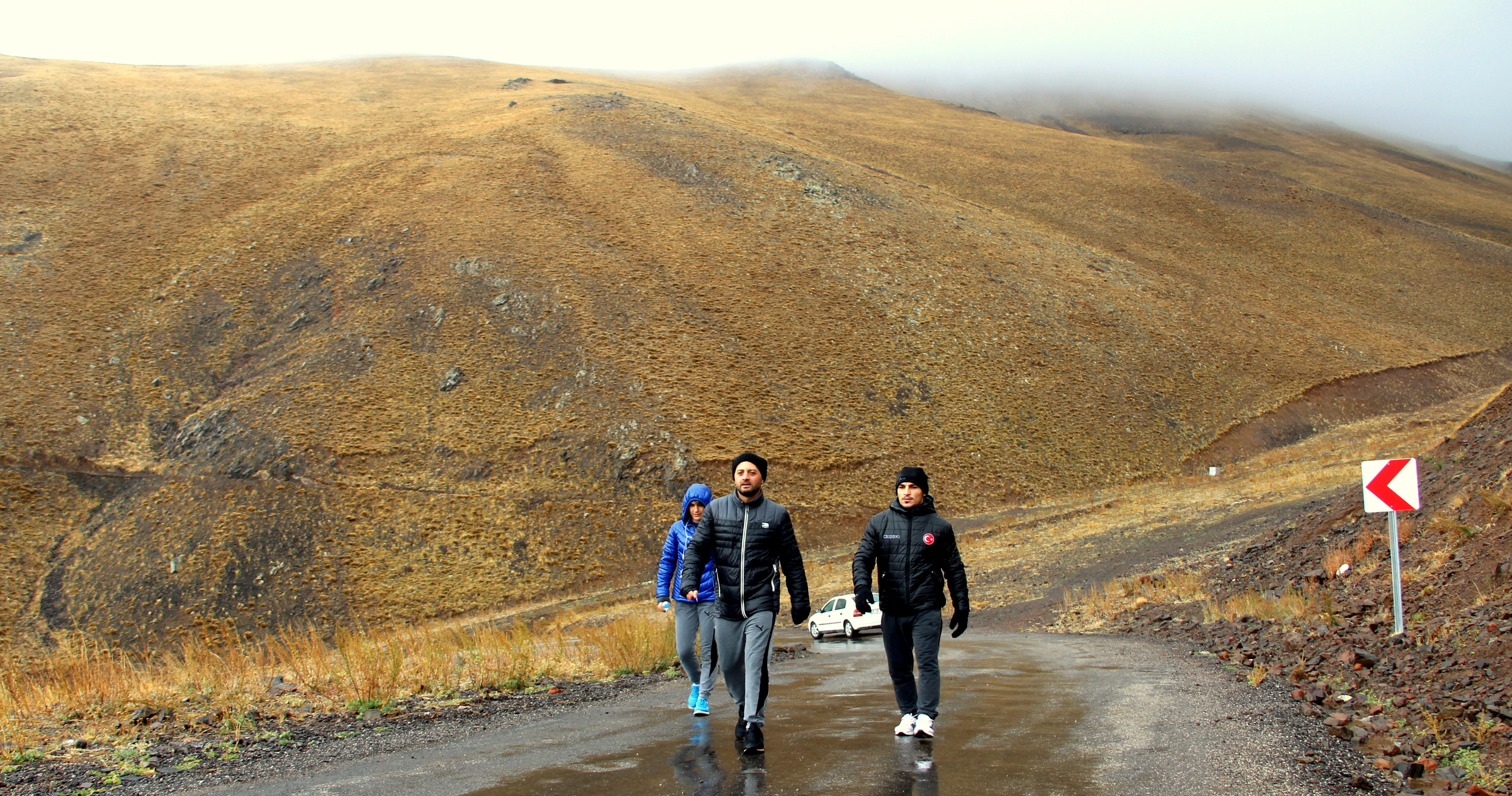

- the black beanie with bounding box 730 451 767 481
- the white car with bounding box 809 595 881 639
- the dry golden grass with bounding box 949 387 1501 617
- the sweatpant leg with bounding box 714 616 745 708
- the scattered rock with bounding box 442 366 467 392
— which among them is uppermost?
the black beanie with bounding box 730 451 767 481

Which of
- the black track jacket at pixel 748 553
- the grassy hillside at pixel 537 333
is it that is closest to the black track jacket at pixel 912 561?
the black track jacket at pixel 748 553

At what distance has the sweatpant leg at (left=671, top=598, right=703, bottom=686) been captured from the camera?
8.64m

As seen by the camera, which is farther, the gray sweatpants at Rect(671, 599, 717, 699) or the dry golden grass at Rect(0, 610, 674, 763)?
the gray sweatpants at Rect(671, 599, 717, 699)

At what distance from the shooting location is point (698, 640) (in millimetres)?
9133

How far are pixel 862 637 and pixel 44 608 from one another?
24.4 m

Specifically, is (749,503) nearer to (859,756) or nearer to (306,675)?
(859,756)

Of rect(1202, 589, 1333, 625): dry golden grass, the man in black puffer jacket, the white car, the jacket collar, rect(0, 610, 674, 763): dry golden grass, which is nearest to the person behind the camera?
the man in black puffer jacket

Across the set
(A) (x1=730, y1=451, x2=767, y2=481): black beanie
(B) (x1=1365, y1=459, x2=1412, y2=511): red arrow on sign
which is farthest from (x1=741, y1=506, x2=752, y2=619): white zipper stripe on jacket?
(B) (x1=1365, y1=459, x2=1412, y2=511): red arrow on sign

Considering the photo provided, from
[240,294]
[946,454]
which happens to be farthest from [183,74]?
[946,454]

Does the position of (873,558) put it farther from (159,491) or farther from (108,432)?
(108,432)

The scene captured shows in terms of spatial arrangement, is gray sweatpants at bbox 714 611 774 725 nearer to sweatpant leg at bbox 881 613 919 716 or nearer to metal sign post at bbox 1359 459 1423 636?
sweatpant leg at bbox 881 613 919 716

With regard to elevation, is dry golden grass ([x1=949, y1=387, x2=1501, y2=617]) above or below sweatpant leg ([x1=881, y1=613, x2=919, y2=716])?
A: below

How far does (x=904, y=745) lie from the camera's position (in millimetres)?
6707

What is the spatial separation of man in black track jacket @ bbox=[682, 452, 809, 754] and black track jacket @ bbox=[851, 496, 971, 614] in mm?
570
